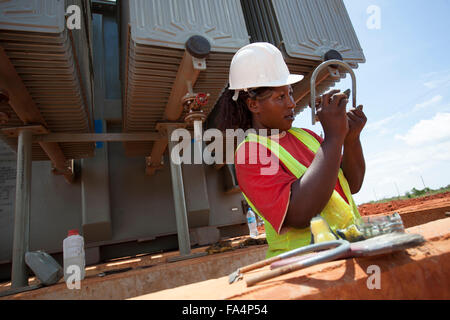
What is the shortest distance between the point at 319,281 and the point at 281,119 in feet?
3.14

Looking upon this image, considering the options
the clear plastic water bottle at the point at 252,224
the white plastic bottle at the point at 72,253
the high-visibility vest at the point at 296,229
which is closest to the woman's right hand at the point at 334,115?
the high-visibility vest at the point at 296,229

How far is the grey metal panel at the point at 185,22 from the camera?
382 cm

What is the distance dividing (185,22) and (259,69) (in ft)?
10.5

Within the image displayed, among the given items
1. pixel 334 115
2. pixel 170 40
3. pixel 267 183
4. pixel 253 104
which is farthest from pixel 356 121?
pixel 170 40

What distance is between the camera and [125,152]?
7461 millimetres

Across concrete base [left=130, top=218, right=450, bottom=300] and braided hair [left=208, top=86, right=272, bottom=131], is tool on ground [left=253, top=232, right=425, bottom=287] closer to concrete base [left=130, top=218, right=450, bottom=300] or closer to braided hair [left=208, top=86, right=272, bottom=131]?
concrete base [left=130, top=218, right=450, bottom=300]

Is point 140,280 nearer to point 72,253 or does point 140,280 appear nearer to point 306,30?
point 72,253

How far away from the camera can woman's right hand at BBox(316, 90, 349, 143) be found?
1211 millimetres

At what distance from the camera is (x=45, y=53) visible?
11.7ft

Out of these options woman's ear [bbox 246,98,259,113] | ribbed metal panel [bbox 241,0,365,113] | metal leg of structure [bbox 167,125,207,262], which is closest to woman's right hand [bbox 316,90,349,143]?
woman's ear [bbox 246,98,259,113]

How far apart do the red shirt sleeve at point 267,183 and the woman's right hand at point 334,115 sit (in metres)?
0.28

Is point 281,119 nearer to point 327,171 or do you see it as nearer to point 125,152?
point 327,171
